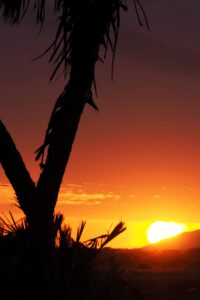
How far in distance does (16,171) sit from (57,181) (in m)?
0.57

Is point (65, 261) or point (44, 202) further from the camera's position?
point (65, 261)

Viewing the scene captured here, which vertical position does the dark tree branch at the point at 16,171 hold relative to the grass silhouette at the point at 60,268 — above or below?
above

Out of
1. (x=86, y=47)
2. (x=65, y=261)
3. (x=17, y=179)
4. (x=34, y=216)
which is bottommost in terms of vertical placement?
(x=65, y=261)

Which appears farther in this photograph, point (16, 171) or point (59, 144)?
point (59, 144)

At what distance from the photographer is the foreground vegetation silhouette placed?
6438 millimetres

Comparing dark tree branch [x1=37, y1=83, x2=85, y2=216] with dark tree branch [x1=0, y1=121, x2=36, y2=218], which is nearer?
dark tree branch [x1=0, y1=121, x2=36, y2=218]

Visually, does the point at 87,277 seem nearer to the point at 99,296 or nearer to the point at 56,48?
the point at 99,296

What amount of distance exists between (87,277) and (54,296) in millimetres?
858

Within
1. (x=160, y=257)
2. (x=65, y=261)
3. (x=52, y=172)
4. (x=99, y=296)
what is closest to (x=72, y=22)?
(x=52, y=172)

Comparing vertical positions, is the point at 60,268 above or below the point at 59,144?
below

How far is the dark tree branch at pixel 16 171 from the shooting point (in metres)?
6.27

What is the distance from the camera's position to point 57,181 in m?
6.64

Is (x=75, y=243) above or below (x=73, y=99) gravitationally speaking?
below

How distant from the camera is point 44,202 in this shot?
660 centimetres
